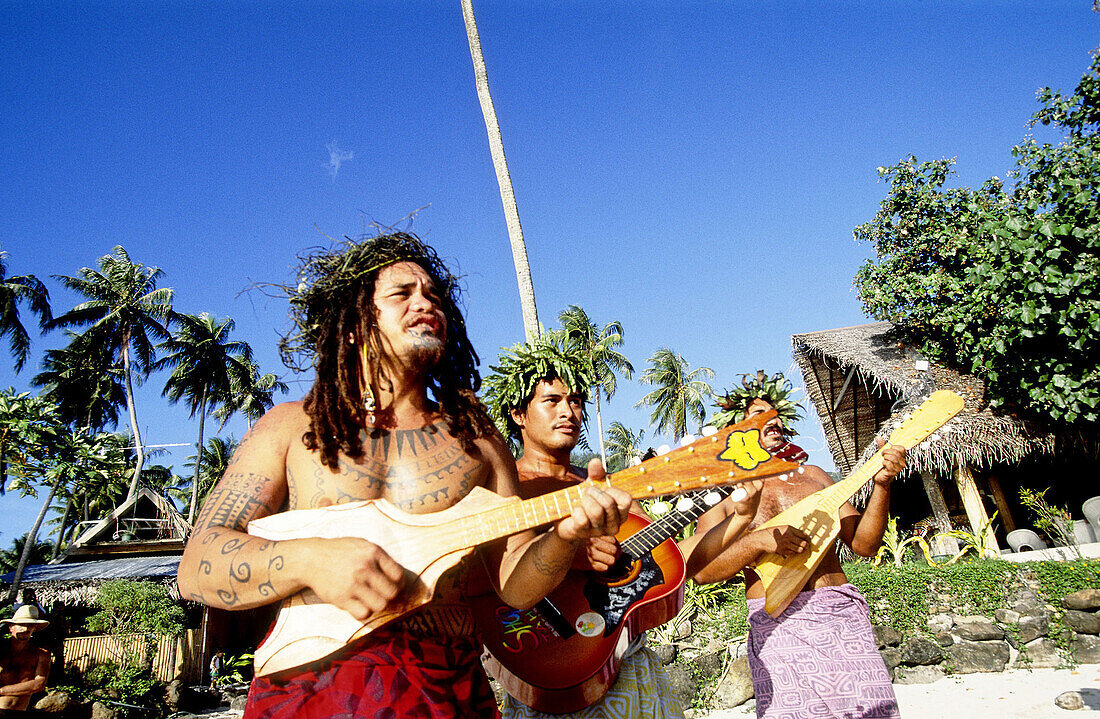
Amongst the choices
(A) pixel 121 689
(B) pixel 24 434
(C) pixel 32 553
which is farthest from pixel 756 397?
(C) pixel 32 553

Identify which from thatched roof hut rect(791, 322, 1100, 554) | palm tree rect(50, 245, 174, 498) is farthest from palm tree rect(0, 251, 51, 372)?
thatched roof hut rect(791, 322, 1100, 554)

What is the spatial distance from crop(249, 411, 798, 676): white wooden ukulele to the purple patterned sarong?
2.00 m

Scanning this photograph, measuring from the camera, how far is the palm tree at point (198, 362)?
3559 centimetres

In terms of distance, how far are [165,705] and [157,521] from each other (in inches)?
690

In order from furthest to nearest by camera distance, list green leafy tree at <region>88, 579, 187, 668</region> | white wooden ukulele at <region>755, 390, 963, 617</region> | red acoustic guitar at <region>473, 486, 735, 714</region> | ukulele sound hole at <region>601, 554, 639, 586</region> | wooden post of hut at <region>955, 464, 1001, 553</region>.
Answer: green leafy tree at <region>88, 579, 187, 668</region>, wooden post of hut at <region>955, 464, 1001, 553</region>, white wooden ukulele at <region>755, 390, 963, 617</region>, ukulele sound hole at <region>601, 554, 639, 586</region>, red acoustic guitar at <region>473, 486, 735, 714</region>

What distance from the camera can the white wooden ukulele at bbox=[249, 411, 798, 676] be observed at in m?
1.60

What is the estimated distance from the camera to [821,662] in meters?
3.44

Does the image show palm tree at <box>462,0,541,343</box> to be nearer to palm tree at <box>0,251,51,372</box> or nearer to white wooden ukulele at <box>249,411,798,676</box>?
white wooden ukulele at <box>249,411,798,676</box>

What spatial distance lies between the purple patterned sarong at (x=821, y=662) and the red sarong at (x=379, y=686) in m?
2.36

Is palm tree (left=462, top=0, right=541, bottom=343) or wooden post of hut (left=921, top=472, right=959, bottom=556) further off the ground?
palm tree (left=462, top=0, right=541, bottom=343)

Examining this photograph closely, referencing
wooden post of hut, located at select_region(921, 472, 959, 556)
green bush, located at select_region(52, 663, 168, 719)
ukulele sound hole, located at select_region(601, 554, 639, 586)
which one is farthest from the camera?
green bush, located at select_region(52, 663, 168, 719)

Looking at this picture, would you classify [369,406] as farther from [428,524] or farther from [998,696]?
[998,696]

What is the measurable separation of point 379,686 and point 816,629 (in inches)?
109

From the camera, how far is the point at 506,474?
2.21 meters
